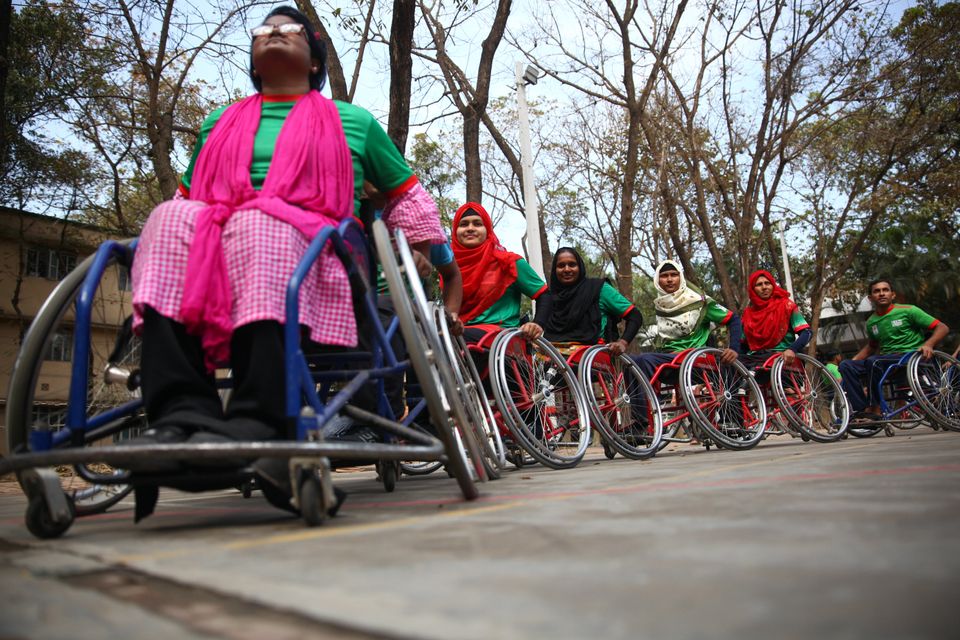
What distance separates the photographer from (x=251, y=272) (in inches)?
75.1

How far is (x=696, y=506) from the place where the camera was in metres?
1.70

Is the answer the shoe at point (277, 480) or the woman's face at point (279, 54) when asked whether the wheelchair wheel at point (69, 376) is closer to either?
the shoe at point (277, 480)

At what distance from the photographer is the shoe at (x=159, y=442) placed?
166cm

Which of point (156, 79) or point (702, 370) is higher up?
point (156, 79)

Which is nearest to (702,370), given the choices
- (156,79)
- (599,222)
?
(156,79)

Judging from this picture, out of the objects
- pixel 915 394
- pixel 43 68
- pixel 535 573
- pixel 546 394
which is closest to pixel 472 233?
pixel 546 394

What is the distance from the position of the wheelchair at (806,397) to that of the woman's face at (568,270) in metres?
1.79

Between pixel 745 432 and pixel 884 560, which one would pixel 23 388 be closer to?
pixel 884 560

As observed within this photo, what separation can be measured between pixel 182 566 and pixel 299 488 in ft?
1.62

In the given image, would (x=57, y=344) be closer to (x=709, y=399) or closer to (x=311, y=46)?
(x=311, y=46)

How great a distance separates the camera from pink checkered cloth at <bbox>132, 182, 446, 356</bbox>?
189 cm

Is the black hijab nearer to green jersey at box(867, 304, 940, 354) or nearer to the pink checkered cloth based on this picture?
the pink checkered cloth

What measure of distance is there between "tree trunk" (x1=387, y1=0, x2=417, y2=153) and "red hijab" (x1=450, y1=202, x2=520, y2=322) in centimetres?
234

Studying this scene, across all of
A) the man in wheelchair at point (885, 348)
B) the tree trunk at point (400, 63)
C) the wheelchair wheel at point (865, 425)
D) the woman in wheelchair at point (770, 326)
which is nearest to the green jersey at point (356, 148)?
the tree trunk at point (400, 63)
